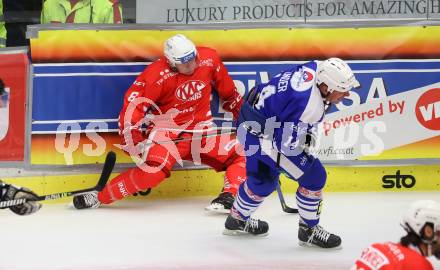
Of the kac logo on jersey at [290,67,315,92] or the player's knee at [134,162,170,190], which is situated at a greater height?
the kac logo on jersey at [290,67,315,92]

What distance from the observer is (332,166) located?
244 inches

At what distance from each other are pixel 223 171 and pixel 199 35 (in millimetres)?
909

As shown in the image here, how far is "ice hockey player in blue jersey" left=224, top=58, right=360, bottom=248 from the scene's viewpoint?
456cm

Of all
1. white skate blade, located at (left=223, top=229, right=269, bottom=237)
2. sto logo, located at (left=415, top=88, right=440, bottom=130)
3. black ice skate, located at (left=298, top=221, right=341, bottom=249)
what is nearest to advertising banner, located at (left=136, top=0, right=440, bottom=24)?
sto logo, located at (left=415, top=88, right=440, bottom=130)

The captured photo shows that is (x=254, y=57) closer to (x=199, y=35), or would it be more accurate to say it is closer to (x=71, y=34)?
(x=199, y=35)

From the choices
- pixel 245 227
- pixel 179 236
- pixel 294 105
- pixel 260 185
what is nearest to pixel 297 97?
pixel 294 105

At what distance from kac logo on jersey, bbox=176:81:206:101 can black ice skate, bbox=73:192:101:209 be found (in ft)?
2.72

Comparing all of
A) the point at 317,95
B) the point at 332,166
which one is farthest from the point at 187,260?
the point at 332,166

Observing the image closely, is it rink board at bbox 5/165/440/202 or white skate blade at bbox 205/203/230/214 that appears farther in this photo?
rink board at bbox 5/165/440/202

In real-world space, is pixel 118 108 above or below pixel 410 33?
below

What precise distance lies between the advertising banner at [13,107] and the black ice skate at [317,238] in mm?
2041

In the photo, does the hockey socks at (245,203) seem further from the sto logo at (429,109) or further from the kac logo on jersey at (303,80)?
the sto logo at (429,109)

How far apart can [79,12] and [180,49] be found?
2.87ft

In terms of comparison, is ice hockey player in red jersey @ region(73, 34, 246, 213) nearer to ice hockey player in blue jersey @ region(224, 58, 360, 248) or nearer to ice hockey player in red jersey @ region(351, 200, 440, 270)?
ice hockey player in blue jersey @ region(224, 58, 360, 248)
